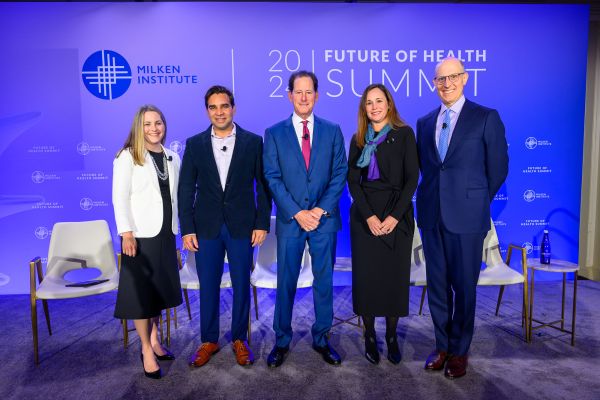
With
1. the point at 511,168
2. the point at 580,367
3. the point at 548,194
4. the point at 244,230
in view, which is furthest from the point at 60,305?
the point at 548,194

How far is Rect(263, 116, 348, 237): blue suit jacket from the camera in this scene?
2.78m

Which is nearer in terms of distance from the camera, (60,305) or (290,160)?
(290,160)

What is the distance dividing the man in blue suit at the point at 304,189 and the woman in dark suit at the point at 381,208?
0.46 feet

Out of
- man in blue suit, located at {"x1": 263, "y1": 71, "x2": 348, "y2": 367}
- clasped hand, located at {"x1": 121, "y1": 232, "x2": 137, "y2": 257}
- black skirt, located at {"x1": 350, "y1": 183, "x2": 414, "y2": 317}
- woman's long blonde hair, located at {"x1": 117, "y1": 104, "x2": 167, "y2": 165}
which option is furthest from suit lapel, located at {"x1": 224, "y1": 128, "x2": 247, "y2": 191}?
black skirt, located at {"x1": 350, "y1": 183, "x2": 414, "y2": 317}

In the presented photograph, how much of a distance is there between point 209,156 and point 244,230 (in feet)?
1.67

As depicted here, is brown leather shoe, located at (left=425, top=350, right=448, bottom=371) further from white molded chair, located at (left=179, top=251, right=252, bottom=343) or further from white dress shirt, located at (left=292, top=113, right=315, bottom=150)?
white dress shirt, located at (left=292, top=113, right=315, bottom=150)

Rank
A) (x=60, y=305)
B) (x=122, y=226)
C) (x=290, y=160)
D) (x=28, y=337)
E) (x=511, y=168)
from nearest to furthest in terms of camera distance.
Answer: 1. (x=122, y=226)
2. (x=290, y=160)
3. (x=28, y=337)
4. (x=60, y=305)
5. (x=511, y=168)

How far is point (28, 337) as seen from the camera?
3.48 meters

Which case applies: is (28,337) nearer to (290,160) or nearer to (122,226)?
(122,226)

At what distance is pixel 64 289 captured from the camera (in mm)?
3074

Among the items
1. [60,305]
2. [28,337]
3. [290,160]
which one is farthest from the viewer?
[60,305]

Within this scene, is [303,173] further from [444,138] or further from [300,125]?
[444,138]

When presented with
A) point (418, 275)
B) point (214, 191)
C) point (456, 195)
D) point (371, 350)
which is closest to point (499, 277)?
point (418, 275)

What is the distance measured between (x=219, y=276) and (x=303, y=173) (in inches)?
34.2
